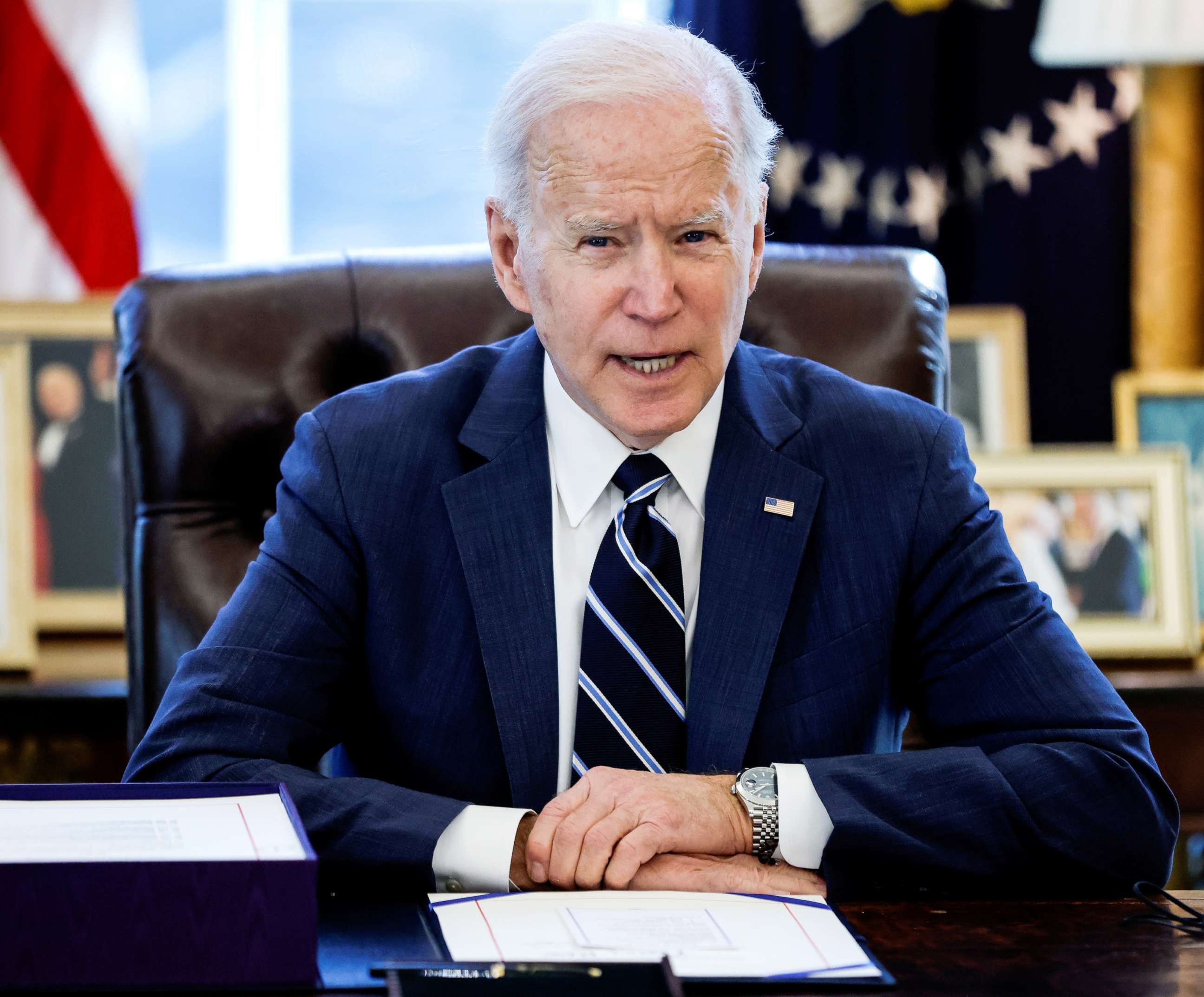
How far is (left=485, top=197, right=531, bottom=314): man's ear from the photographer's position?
1.62m

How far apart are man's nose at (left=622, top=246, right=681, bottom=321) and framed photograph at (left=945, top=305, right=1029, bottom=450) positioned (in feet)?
4.59

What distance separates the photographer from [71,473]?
2.55 metres

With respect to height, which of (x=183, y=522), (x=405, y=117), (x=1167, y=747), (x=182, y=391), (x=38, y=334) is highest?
(x=405, y=117)

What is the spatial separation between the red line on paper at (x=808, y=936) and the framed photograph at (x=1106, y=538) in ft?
4.84

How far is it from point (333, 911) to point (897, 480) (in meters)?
0.82

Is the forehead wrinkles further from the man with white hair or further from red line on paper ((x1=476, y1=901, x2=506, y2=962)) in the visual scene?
red line on paper ((x1=476, y1=901, x2=506, y2=962))

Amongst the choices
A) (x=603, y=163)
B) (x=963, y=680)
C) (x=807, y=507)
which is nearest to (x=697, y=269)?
(x=603, y=163)

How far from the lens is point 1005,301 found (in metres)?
2.87

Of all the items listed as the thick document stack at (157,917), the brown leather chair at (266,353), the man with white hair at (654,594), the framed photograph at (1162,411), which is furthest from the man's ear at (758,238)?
the framed photograph at (1162,411)

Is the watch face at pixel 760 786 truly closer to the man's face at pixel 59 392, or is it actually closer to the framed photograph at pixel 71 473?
the framed photograph at pixel 71 473

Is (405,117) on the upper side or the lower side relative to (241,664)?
upper

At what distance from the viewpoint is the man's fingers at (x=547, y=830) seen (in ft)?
4.14

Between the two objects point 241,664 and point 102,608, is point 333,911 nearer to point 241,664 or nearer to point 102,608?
point 241,664

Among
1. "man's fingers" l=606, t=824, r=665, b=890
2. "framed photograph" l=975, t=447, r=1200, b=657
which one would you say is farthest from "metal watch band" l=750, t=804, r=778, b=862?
"framed photograph" l=975, t=447, r=1200, b=657
